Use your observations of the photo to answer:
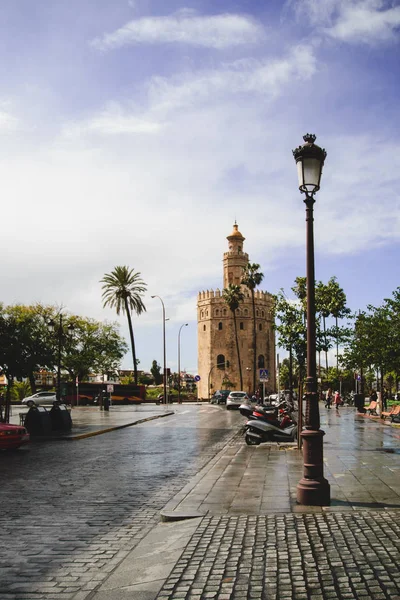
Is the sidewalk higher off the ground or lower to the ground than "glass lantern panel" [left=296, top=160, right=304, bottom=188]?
lower

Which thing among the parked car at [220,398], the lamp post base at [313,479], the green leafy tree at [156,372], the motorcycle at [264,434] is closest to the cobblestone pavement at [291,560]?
the lamp post base at [313,479]

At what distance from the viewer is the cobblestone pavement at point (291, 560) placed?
14.4ft

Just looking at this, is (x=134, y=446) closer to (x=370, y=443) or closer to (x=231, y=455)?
(x=231, y=455)

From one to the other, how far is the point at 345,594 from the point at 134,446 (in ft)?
45.0

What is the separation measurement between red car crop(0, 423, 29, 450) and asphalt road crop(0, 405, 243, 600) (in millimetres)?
259

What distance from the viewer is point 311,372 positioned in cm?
828

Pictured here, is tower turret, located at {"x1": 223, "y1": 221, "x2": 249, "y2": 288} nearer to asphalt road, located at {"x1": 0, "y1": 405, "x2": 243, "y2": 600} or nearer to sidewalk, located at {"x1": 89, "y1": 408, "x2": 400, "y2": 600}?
asphalt road, located at {"x1": 0, "y1": 405, "x2": 243, "y2": 600}

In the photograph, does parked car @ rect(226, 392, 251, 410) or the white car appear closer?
parked car @ rect(226, 392, 251, 410)

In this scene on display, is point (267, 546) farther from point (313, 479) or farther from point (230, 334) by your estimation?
point (230, 334)

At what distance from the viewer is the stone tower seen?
3979 inches

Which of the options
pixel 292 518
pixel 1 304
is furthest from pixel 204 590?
pixel 1 304

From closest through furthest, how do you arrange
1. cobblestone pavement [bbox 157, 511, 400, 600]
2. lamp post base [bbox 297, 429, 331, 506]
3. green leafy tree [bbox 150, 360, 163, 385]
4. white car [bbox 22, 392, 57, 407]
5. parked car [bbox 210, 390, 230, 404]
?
cobblestone pavement [bbox 157, 511, 400, 600] < lamp post base [bbox 297, 429, 331, 506] < white car [bbox 22, 392, 57, 407] < parked car [bbox 210, 390, 230, 404] < green leafy tree [bbox 150, 360, 163, 385]

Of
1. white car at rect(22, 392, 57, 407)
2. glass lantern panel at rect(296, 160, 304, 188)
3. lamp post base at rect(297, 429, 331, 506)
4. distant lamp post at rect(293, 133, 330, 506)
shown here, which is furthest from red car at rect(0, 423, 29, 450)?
white car at rect(22, 392, 57, 407)

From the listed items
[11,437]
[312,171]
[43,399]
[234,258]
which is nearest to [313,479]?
[312,171]
